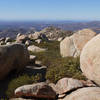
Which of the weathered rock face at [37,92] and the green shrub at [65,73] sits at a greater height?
the weathered rock face at [37,92]

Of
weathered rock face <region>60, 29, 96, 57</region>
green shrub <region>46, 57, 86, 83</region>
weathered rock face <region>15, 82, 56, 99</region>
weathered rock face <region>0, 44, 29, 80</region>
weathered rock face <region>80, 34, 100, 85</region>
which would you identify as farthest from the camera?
weathered rock face <region>60, 29, 96, 57</region>

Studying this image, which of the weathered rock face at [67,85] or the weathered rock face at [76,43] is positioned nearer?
the weathered rock face at [67,85]

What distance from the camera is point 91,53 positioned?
39.1 feet

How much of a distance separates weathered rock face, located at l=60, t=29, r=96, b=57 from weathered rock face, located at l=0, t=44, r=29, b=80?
18.1 ft

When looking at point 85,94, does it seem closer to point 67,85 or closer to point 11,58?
point 67,85

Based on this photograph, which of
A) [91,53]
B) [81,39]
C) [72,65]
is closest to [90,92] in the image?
[91,53]

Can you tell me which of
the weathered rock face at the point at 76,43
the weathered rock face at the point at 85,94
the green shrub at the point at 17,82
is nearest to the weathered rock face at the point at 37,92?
the weathered rock face at the point at 85,94

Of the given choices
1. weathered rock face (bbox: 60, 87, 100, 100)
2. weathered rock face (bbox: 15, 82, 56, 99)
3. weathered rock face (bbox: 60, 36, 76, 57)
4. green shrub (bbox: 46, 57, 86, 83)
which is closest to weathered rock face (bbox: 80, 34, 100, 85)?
green shrub (bbox: 46, 57, 86, 83)

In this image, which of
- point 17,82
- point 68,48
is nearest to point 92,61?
point 17,82

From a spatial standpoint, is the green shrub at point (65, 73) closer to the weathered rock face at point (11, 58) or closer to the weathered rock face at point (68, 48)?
the weathered rock face at point (11, 58)

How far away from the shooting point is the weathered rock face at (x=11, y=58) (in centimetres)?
1264

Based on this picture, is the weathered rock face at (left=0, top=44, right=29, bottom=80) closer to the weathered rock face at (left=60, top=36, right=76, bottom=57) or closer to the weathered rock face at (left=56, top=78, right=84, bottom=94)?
the weathered rock face at (left=56, top=78, right=84, bottom=94)

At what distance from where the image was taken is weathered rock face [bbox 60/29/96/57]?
17781 mm

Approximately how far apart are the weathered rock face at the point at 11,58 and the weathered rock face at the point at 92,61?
15.1ft
